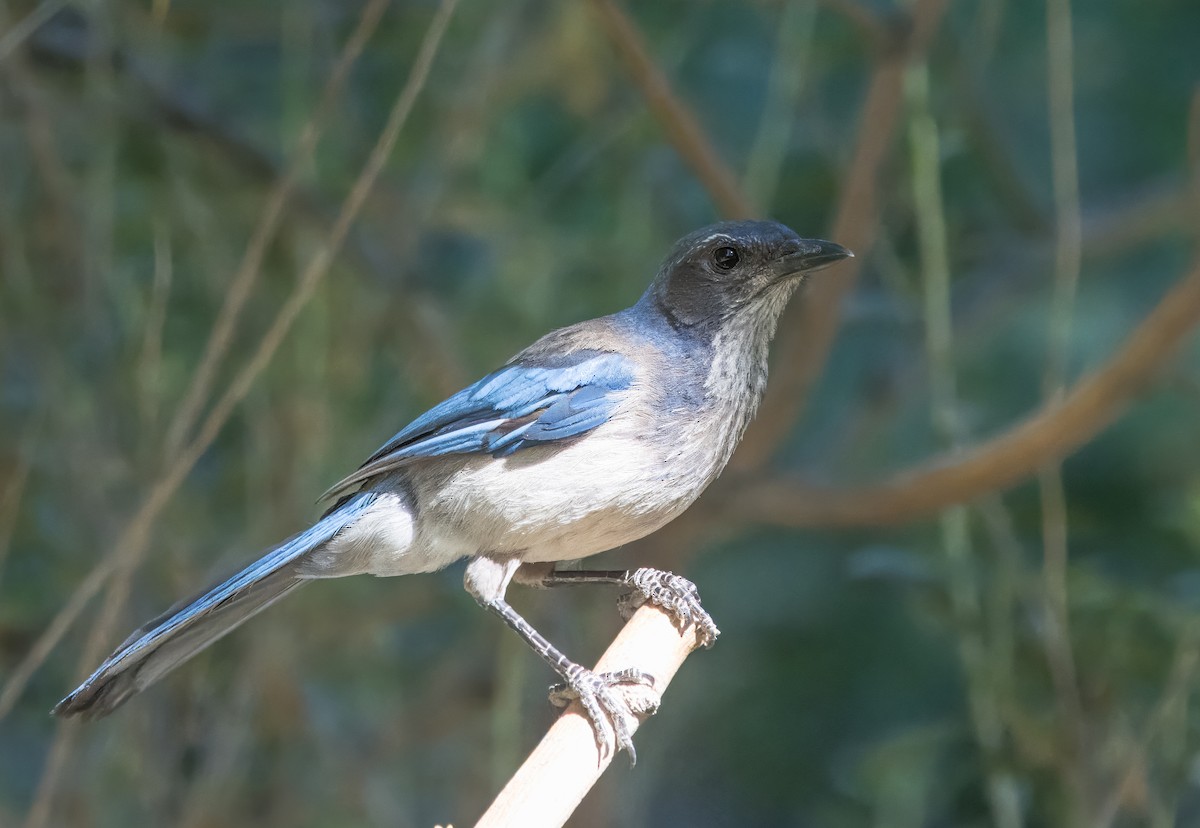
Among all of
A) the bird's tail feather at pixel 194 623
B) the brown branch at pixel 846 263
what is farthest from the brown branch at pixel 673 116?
the bird's tail feather at pixel 194 623

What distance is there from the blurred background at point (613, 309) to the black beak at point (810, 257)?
71cm

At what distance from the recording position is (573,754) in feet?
6.68

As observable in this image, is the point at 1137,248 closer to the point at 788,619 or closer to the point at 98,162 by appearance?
the point at 788,619

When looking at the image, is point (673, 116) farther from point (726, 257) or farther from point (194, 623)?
point (194, 623)

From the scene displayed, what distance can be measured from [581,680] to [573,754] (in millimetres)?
375

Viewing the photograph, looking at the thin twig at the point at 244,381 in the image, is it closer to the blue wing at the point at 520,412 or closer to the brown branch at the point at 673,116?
the blue wing at the point at 520,412

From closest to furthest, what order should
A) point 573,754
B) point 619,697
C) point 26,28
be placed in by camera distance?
point 573,754 → point 619,697 → point 26,28

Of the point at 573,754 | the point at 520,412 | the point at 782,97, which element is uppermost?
the point at 782,97

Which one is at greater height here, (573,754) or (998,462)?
(998,462)

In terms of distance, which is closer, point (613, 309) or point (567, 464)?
point (567, 464)

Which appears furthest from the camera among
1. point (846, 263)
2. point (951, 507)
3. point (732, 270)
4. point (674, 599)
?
point (951, 507)

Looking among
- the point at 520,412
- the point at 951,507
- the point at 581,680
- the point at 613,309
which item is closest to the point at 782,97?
the point at 613,309

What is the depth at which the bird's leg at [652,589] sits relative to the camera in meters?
2.52

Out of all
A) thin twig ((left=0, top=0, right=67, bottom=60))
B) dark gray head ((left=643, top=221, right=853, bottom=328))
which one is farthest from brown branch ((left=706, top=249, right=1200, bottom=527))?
thin twig ((left=0, top=0, right=67, bottom=60))
